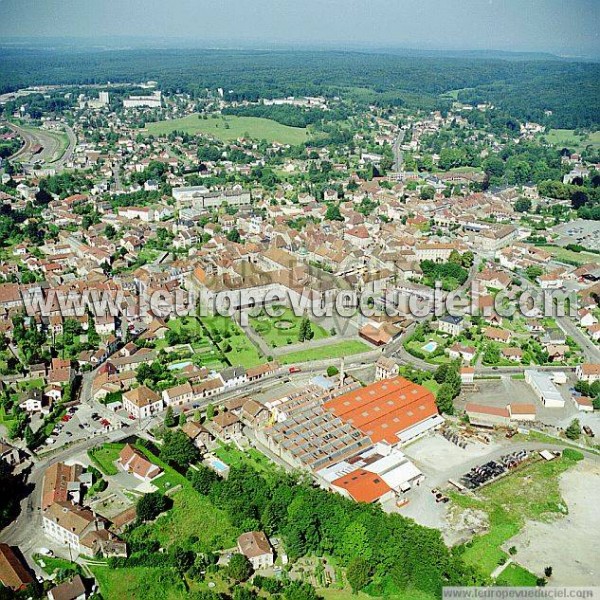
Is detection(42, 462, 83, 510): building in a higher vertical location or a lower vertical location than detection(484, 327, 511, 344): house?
higher

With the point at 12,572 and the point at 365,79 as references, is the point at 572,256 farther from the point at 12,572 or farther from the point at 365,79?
the point at 365,79

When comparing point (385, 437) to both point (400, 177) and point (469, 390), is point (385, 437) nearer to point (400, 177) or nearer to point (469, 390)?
point (469, 390)

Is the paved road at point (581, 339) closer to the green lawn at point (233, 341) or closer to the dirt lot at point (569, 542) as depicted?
the dirt lot at point (569, 542)

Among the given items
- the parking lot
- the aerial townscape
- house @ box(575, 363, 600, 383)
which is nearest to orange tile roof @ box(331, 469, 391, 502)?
the aerial townscape

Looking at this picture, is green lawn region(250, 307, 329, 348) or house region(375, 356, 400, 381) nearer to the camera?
house region(375, 356, 400, 381)

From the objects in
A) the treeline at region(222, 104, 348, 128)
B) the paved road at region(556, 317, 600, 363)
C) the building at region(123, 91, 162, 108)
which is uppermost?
the building at region(123, 91, 162, 108)

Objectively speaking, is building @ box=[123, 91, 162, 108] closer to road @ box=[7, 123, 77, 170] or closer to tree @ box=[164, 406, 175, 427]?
road @ box=[7, 123, 77, 170]

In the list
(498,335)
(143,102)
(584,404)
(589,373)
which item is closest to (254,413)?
(584,404)

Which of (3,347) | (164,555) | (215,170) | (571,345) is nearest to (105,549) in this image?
(164,555)
